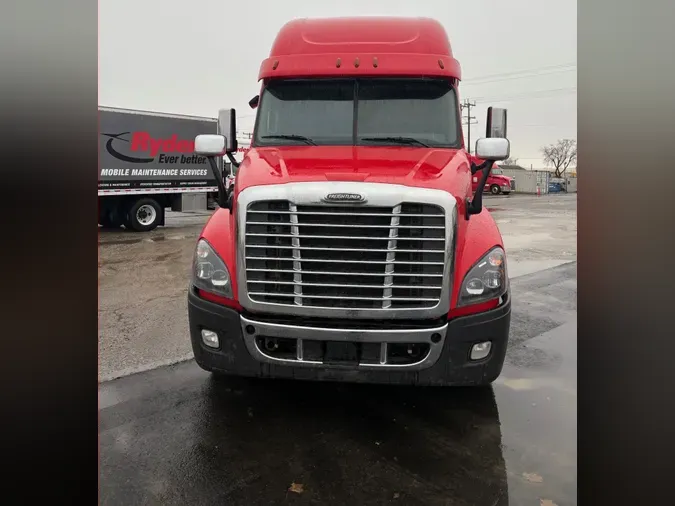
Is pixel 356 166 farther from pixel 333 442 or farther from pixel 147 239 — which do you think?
pixel 147 239

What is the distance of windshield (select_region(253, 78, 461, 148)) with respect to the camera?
428 cm

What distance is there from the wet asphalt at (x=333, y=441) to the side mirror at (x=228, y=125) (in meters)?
2.22

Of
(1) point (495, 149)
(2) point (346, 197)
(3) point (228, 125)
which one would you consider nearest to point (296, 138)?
(3) point (228, 125)

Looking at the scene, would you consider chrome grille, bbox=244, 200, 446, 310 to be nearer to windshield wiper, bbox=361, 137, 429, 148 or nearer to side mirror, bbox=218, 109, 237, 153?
windshield wiper, bbox=361, 137, 429, 148

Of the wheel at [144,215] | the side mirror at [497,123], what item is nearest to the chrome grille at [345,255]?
the side mirror at [497,123]

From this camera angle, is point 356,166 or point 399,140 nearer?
point 356,166

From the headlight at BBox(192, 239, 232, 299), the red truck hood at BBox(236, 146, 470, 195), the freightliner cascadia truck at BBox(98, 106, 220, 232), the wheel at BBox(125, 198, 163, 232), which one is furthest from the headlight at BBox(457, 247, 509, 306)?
the wheel at BBox(125, 198, 163, 232)

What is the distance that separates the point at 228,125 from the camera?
4.79 metres

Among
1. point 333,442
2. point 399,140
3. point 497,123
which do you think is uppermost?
point 497,123

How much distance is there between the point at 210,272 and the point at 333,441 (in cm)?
144

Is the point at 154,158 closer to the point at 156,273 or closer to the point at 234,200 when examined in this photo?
the point at 156,273

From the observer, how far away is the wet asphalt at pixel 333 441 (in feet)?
8.89
